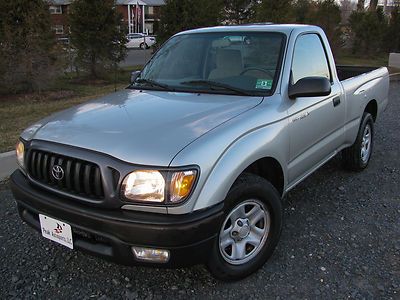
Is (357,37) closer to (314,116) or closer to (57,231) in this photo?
(314,116)

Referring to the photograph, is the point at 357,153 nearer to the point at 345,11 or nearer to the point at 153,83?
the point at 153,83

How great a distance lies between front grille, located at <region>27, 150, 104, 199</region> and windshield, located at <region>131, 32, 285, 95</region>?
4.17 ft

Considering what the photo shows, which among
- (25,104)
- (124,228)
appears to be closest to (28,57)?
(25,104)

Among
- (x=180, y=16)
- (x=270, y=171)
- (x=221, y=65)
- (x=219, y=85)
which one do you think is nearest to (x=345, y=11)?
(x=180, y=16)

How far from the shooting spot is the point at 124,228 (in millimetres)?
2404

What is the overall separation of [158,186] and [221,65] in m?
1.61

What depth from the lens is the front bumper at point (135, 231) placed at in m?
2.38

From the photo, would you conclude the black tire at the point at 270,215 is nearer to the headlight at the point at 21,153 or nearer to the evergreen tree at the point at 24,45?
the headlight at the point at 21,153

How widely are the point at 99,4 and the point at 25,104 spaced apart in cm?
427

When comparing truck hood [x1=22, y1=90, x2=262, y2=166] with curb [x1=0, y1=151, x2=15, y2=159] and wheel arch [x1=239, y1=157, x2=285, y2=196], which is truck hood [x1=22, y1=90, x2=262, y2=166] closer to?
wheel arch [x1=239, y1=157, x2=285, y2=196]

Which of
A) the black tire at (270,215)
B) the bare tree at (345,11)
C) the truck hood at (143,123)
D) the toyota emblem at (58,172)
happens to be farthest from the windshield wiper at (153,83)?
the bare tree at (345,11)

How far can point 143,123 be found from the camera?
2807 mm

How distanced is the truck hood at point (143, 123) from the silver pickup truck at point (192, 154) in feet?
0.04

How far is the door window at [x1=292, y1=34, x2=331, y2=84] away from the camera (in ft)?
12.1
